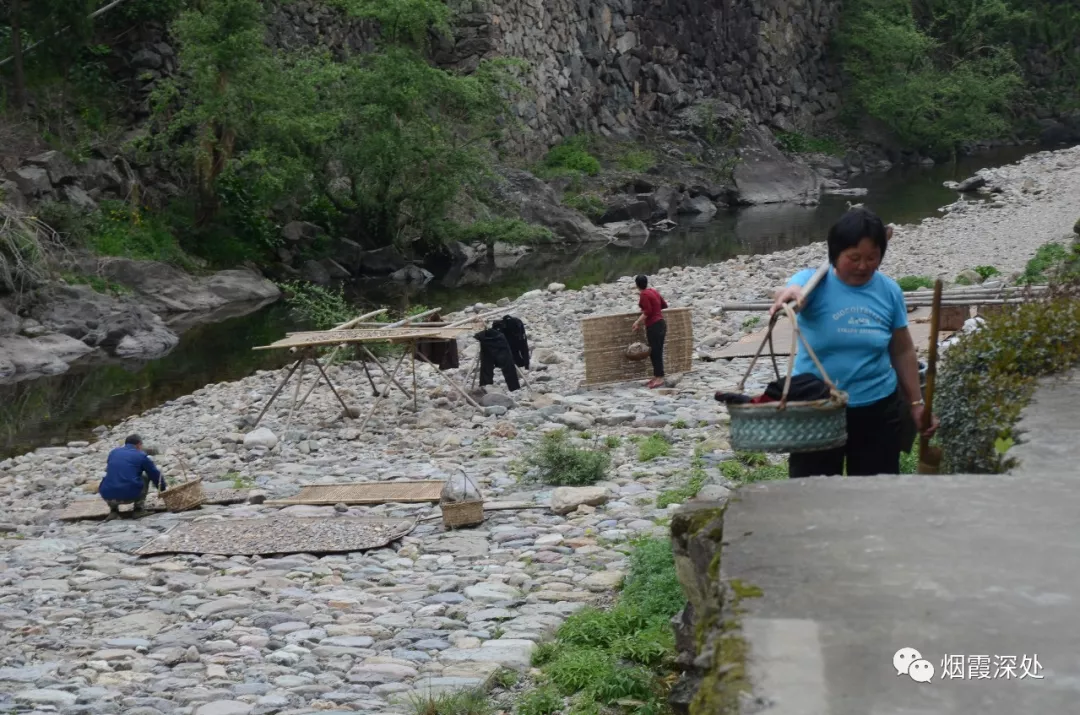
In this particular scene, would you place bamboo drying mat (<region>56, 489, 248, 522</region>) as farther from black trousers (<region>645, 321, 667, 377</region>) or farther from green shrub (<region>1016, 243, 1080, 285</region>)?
green shrub (<region>1016, 243, 1080, 285</region>)

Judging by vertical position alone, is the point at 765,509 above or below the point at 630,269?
above

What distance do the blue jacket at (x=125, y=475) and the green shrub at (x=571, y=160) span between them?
35.1 meters

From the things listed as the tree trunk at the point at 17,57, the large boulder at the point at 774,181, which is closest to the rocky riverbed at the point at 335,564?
the tree trunk at the point at 17,57

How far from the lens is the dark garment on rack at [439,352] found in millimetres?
15812

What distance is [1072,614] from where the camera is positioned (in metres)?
3.69

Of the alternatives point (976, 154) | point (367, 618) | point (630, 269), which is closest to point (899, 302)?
point (367, 618)

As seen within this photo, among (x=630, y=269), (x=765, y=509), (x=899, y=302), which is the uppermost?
(x=899, y=302)

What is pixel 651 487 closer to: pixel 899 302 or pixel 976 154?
pixel 899 302

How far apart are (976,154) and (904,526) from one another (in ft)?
194

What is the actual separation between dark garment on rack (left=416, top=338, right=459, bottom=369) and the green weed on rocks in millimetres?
8626

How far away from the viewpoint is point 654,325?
15.0 metres

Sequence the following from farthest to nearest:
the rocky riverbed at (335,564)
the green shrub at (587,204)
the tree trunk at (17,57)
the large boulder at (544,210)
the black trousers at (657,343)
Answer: the green shrub at (587,204)
the large boulder at (544,210)
the tree trunk at (17,57)
the black trousers at (657,343)
the rocky riverbed at (335,564)

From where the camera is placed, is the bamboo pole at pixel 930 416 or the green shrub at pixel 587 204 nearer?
the bamboo pole at pixel 930 416

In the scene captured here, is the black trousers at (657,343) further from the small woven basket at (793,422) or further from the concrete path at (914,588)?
the concrete path at (914,588)
